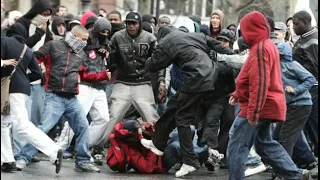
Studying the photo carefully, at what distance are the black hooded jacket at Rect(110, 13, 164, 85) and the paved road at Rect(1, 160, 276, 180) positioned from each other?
1.29 m

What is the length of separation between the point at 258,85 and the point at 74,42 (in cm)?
318

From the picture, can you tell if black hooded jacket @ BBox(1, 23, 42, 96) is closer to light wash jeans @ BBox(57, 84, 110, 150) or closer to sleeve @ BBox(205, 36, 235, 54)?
light wash jeans @ BBox(57, 84, 110, 150)

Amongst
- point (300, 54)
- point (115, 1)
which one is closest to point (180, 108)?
point (300, 54)

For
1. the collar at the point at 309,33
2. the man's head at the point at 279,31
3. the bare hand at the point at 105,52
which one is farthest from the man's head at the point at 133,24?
the collar at the point at 309,33

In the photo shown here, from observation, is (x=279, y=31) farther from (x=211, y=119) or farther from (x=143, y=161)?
(x=143, y=161)

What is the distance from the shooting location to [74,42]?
43.1ft

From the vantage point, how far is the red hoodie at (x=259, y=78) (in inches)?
421

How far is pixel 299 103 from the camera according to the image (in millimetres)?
12422

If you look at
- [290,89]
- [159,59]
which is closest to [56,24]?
[159,59]

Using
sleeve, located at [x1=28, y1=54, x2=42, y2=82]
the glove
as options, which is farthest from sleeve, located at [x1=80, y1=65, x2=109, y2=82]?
the glove

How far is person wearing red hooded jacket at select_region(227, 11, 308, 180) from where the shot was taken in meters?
10.7

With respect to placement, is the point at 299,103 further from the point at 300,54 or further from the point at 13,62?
the point at 13,62

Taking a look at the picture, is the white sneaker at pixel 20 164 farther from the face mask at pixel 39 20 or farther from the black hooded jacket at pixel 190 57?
the black hooded jacket at pixel 190 57

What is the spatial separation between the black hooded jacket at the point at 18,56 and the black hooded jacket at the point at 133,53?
6.59 ft
